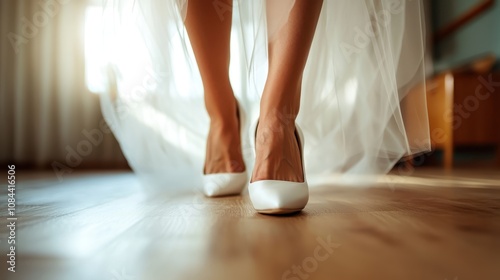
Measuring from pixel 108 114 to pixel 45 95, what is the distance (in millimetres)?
1314

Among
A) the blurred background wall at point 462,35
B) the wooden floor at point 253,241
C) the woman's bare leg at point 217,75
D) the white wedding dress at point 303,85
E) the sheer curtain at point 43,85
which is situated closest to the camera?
the wooden floor at point 253,241

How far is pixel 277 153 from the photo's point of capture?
659 millimetres

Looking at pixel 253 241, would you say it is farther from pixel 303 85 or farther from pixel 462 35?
pixel 462 35

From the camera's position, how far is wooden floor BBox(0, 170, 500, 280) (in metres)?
0.35

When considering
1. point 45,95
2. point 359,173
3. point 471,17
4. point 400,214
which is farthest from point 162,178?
point 471,17

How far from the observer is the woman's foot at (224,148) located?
0.87m

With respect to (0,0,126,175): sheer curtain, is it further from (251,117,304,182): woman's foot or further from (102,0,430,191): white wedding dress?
(251,117,304,182): woman's foot

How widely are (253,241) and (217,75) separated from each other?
1.48ft

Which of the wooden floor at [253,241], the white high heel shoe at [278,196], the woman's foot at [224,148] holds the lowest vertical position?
the wooden floor at [253,241]

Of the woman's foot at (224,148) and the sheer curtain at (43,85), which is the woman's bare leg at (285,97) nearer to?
the woman's foot at (224,148)

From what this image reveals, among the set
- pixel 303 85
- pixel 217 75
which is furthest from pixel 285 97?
pixel 303 85

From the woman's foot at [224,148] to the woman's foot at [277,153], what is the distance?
19 centimetres

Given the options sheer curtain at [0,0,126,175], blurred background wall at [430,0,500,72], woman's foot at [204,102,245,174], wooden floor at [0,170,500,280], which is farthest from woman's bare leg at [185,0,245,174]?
blurred background wall at [430,0,500,72]

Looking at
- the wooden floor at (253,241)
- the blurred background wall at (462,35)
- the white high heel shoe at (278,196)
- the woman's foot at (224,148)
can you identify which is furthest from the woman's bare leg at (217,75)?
the blurred background wall at (462,35)
